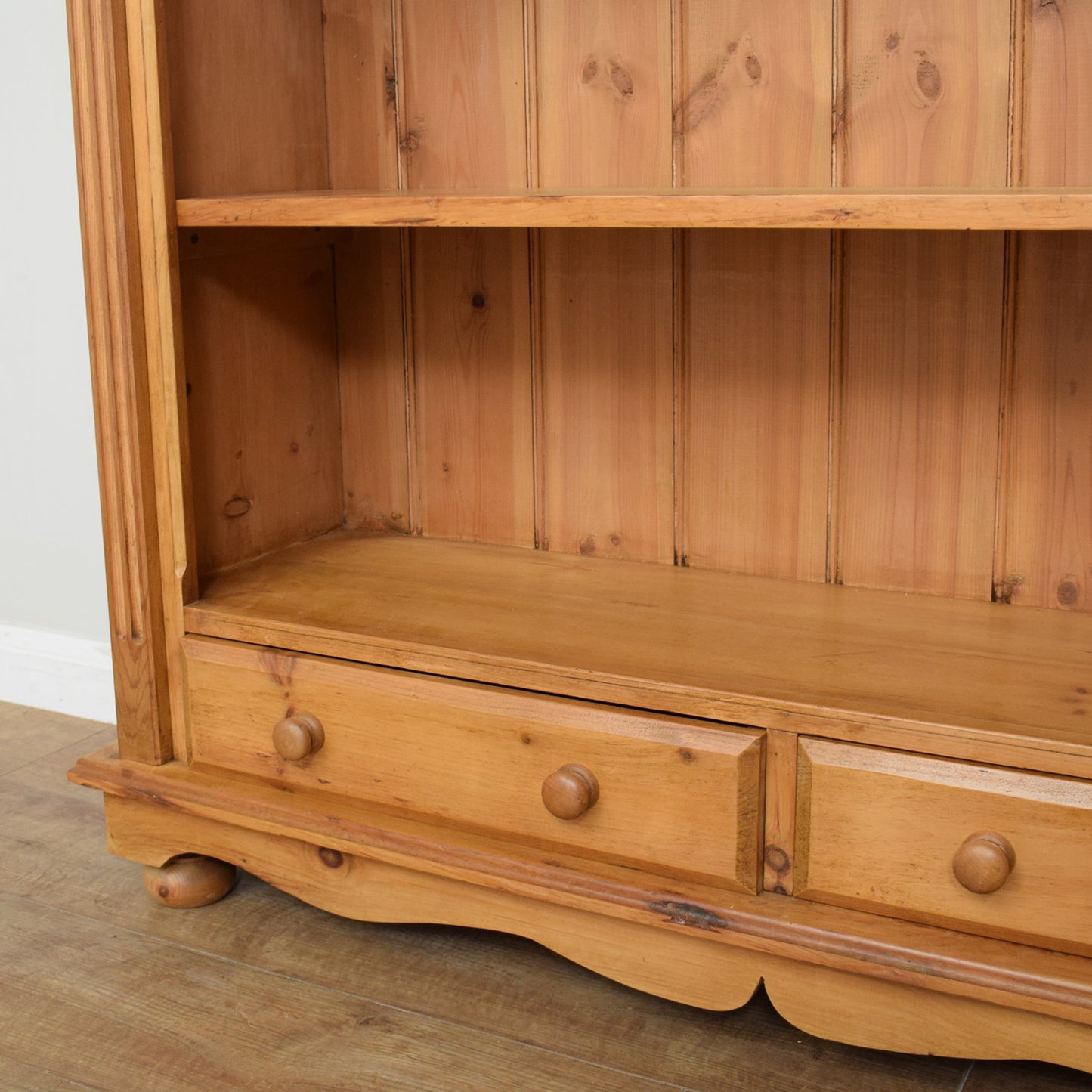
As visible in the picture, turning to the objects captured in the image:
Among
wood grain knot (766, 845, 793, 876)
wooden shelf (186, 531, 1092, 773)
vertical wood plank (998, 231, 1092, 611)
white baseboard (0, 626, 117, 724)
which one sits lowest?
white baseboard (0, 626, 117, 724)

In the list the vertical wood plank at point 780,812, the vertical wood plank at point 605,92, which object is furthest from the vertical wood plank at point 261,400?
the vertical wood plank at point 780,812

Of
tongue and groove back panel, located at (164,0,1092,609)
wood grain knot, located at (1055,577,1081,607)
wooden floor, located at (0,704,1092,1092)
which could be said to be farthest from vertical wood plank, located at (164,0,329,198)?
wood grain knot, located at (1055,577,1081,607)

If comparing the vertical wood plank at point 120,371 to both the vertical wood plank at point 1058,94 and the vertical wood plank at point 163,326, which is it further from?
the vertical wood plank at point 1058,94

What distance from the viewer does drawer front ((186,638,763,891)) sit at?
1222 mm

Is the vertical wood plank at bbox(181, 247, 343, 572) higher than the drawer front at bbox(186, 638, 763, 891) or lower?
higher

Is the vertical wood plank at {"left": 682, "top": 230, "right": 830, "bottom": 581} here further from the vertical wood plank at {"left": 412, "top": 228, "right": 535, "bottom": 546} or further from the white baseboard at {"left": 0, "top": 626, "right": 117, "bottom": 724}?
the white baseboard at {"left": 0, "top": 626, "right": 117, "bottom": 724}

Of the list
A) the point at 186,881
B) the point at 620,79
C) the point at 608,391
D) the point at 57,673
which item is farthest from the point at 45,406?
the point at 620,79

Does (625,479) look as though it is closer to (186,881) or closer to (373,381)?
(373,381)

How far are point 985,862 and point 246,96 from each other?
1112mm

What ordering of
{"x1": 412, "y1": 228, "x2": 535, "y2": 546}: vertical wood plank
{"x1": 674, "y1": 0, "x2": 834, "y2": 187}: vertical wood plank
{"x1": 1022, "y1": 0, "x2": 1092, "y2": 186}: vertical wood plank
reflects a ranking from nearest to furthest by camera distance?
1. {"x1": 1022, "y1": 0, "x2": 1092, "y2": 186}: vertical wood plank
2. {"x1": 674, "y1": 0, "x2": 834, "y2": 187}: vertical wood plank
3. {"x1": 412, "y1": 228, "x2": 535, "y2": 546}: vertical wood plank

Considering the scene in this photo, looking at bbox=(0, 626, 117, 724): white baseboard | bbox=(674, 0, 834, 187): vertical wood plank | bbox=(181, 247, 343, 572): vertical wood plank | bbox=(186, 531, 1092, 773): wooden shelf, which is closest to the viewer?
bbox=(186, 531, 1092, 773): wooden shelf

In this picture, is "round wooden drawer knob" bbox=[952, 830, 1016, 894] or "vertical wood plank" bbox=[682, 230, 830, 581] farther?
"vertical wood plank" bbox=[682, 230, 830, 581]

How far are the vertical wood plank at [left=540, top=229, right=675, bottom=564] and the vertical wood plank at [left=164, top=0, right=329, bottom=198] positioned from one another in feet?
1.03

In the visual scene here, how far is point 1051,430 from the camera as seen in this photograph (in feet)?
4.48
